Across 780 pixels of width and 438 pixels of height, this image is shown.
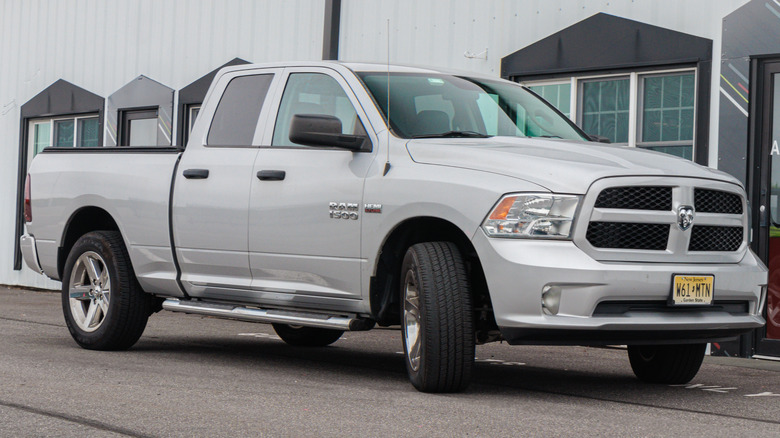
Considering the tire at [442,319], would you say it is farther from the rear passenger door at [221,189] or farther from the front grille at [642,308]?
the rear passenger door at [221,189]

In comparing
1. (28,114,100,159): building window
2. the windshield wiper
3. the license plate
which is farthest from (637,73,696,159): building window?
(28,114,100,159): building window

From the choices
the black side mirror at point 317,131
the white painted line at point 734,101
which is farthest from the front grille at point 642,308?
the white painted line at point 734,101

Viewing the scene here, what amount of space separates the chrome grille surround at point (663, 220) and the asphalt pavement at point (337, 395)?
78 cm

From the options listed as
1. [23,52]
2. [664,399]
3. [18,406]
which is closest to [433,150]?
[664,399]

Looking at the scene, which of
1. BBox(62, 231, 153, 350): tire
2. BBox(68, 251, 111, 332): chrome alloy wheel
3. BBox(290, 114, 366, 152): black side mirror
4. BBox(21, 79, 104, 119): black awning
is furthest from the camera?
BBox(21, 79, 104, 119): black awning

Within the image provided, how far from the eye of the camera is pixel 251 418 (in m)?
5.20

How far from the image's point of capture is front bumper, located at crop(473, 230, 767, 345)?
5.72m

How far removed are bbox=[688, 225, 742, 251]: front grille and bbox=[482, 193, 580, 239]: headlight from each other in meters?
0.80

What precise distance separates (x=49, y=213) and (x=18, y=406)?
3.71 meters

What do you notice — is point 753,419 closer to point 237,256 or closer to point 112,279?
point 237,256

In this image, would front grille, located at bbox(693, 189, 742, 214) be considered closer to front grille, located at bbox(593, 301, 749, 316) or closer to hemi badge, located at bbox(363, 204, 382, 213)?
front grille, located at bbox(593, 301, 749, 316)

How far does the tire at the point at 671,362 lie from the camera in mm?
7109

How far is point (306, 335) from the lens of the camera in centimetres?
932

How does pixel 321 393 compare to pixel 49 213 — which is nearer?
pixel 321 393
